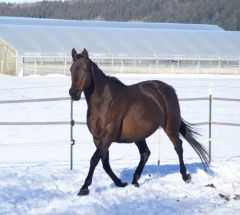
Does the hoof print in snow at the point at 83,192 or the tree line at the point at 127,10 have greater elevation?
the tree line at the point at 127,10

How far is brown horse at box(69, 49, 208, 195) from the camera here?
7.09m

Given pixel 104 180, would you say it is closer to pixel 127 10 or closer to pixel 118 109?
pixel 118 109

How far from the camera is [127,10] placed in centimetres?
13712

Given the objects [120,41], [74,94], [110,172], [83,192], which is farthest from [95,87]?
[120,41]

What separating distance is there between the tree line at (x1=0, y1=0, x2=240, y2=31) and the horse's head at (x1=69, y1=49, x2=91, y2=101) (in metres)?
104

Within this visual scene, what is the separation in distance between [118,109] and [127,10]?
131771mm

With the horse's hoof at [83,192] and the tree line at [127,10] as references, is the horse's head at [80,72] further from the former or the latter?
the tree line at [127,10]

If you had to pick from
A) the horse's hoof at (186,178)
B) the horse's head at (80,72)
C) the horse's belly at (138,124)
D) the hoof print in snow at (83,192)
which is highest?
the horse's head at (80,72)

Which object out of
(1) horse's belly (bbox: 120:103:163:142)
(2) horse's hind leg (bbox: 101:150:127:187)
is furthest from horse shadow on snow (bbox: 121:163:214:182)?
(1) horse's belly (bbox: 120:103:163:142)

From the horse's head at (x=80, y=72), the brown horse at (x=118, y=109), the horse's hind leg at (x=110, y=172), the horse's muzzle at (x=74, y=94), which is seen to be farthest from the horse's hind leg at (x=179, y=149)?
the horse's muzzle at (x=74, y=94)

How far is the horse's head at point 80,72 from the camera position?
22.9 ft

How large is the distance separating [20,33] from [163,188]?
3447 cm

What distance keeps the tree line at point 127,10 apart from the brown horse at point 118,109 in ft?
339

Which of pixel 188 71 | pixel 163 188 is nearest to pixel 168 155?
pixel 163 188
